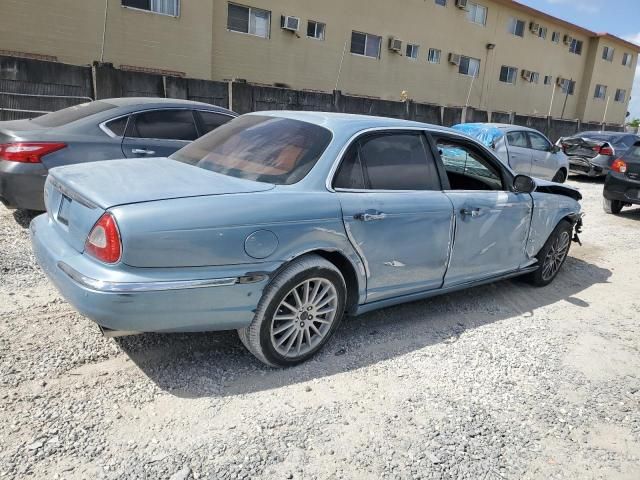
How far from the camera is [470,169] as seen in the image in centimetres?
468

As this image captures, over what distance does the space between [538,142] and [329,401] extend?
10.6m

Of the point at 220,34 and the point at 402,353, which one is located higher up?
the point at 220,34

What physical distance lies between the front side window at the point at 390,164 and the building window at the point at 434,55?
20.8 meters

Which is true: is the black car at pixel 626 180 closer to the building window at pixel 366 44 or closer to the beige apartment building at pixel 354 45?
the beige apartment building at pixel 354 45

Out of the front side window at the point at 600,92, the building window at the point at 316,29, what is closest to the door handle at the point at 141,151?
the building window at the point at 316,29

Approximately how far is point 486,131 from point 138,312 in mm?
9780

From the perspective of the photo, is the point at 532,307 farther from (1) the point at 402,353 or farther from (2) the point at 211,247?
(2) the point at 211,247

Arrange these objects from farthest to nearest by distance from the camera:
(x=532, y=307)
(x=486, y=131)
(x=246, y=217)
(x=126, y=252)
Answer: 1. (x=486, y=131)
2. (x=532, y=307)
3. (x=246, y=217)
4. (x=126, y=252)

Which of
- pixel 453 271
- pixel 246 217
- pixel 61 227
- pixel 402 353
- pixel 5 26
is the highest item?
pixel 5 26

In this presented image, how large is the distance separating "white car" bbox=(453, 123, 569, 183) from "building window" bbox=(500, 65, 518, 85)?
16.8 m

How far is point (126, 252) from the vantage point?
8.51 ft

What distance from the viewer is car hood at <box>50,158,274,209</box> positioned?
9.16ft

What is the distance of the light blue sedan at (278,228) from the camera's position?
8.74ft

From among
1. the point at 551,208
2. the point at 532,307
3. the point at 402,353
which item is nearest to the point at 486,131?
the point at 551,208
